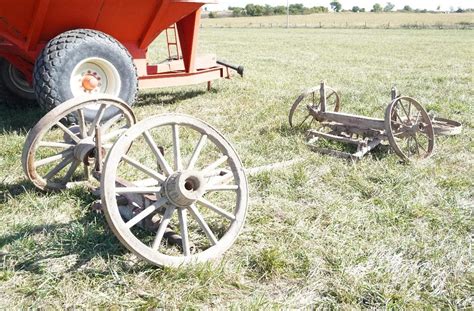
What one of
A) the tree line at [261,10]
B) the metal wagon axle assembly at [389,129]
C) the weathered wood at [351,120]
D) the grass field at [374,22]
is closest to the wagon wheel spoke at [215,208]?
the metal wagon axle assembly at [389,129]

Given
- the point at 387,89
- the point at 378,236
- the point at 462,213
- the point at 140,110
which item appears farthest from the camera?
the point at 387,89

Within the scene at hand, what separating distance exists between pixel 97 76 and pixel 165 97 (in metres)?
2.18

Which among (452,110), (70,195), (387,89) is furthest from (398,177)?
(387,89)

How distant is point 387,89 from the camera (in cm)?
848

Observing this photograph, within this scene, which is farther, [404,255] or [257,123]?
[257,123]

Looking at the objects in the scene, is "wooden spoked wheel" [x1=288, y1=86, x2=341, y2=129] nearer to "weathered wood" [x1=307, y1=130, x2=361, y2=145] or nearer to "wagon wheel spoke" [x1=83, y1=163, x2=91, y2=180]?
"weathered wood" [x1=307, y1=130, x2=361, y2=145]

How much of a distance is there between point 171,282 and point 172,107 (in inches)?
177

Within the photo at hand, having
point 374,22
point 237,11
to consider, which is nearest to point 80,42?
A: point 374,22

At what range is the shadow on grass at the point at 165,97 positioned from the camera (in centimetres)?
681

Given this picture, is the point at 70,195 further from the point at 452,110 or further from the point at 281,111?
the point at 452,110

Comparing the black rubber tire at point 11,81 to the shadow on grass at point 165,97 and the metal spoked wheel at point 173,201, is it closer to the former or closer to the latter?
the shadow on grass at point 165,97

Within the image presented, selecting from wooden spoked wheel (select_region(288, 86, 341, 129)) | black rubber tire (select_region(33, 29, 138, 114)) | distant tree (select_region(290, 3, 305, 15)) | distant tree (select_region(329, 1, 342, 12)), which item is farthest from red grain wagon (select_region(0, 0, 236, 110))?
distant tree (select_region(329, 1, 342, 12))

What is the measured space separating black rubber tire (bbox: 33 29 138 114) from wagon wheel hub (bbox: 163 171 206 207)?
8.75 ft

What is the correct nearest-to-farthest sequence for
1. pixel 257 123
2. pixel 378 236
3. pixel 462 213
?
pixel 378 236, pixel 462 213, pixel 257 123
